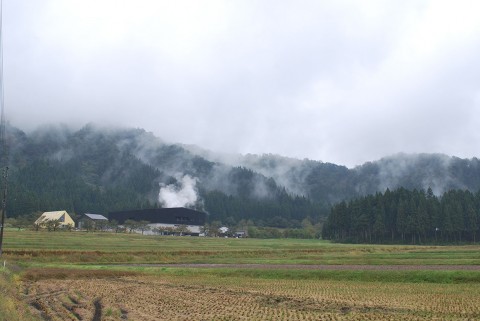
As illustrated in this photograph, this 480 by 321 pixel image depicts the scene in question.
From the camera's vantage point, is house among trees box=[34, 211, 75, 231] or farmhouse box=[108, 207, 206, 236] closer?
house among trees box=[34, 211, 75, 231]

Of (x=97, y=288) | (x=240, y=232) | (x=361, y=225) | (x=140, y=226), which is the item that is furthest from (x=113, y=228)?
(x=97, y=288)

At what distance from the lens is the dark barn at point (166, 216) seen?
179m

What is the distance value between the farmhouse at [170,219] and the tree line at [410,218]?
55.1m

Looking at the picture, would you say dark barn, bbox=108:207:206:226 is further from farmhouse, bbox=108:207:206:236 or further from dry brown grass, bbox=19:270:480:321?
dry brown grass, bbox=19:270:480:321

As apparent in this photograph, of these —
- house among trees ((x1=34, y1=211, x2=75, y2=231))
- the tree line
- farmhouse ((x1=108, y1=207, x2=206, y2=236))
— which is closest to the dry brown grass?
the tree line

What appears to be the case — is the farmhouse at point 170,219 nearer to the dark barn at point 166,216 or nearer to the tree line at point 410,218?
the dark barn at point 166,216

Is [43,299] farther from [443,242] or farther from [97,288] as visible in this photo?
[443,242]

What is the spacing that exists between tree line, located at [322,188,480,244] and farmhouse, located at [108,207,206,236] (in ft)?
181

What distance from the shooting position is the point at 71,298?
29.7m

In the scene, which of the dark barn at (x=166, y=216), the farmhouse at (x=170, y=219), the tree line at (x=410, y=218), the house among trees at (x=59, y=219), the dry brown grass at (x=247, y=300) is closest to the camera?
the dry brown grass at (x=247, y=300)

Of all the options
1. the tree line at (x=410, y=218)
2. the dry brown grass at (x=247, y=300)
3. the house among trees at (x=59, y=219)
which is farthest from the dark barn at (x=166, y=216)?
the dry brown grass at (x=247, y=300)

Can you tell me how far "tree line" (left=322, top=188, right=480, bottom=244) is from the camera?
133 m

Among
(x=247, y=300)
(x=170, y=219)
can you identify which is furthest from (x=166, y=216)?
(x=247, y=300)

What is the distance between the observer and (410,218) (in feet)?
445
